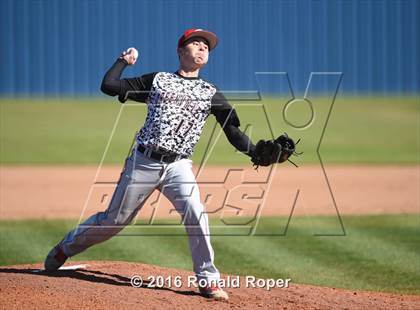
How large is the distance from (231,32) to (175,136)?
13.0m

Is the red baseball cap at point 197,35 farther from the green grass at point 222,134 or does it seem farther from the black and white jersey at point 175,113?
the green grass at point 222,134

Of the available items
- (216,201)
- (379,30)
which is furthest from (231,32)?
(216,201)

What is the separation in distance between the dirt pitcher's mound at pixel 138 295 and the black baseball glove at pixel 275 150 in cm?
104

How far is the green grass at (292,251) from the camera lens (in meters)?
7.66

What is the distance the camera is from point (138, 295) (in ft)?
19.1

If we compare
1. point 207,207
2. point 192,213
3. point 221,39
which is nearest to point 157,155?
point 192,213

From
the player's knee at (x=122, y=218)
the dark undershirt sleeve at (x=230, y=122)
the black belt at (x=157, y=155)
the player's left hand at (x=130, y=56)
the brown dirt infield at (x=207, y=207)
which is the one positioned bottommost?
the brown dirt infield at (x=207, y=207)

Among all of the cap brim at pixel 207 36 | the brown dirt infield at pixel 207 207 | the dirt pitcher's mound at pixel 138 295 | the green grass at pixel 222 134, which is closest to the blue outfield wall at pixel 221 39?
the green grass at pixel 222 134

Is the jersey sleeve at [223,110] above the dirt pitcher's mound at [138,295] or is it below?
above

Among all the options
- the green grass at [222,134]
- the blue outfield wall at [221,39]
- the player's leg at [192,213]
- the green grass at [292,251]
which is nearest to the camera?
the player's leg at [192,213]

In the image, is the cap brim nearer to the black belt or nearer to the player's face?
the player's face

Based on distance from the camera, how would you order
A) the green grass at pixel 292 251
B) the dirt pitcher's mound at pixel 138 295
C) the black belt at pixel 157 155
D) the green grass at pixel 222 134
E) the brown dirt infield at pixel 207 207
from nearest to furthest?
the dirt pitcher's mound at pixel 138 295, the brown dirt infield at pixel 207 207, the black belt at pixel 157 155, the green grass at pixel 292 251, the green grass at pixel 222 134

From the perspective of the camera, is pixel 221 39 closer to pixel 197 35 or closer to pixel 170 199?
pixel 197 35

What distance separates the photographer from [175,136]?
19.6 ft
